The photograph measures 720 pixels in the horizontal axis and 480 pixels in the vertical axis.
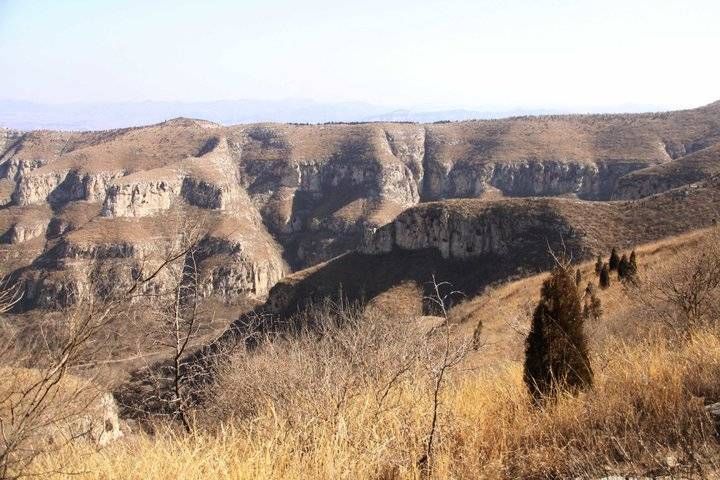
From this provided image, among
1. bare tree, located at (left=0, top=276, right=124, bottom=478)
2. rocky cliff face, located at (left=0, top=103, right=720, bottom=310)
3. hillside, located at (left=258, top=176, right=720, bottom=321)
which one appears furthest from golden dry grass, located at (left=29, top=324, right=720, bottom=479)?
rocky cliff face, located at (left=0, top=103, right=720, bottom=310)

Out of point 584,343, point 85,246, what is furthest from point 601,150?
point 584,343

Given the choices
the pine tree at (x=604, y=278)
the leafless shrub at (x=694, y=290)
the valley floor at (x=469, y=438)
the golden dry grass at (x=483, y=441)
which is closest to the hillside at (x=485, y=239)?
the pine tree at (x=604, y=278)

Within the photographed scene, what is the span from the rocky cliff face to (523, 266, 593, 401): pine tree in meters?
82.9

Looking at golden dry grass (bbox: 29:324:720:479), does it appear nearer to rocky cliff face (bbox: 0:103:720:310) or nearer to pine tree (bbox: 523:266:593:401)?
pine tree (bbox: 523:266:593:401)

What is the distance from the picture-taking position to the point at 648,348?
5.29 metres

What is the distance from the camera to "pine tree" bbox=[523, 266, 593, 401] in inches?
201

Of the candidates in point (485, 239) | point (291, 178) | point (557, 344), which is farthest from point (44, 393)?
point (291, 178)

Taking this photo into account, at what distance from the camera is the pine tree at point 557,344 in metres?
5.11

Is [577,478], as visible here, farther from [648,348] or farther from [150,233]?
[150,233]

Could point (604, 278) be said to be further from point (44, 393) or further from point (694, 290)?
point (44, 393)

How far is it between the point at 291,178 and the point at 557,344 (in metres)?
137

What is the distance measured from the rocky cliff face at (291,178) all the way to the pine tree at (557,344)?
82.9 m

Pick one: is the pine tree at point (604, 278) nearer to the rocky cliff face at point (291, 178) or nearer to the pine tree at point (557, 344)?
the pine tree at point (557, 344)

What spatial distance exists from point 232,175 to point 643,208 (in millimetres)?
105665
